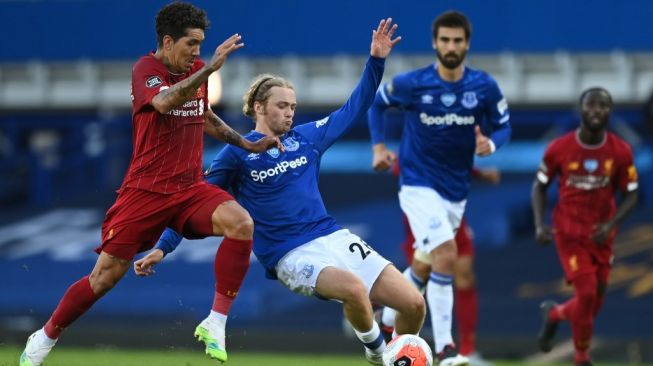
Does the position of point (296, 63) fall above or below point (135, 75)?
below

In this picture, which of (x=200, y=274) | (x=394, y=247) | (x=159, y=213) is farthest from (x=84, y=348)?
(x=159, y=213)

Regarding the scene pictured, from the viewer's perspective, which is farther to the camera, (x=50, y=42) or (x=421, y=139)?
(x=50, y=42)

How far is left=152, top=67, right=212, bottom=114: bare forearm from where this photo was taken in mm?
8805

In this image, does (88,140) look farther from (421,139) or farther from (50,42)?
(421,139)

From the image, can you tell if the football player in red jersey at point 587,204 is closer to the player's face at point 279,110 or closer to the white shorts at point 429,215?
the white shorts at point 429,215

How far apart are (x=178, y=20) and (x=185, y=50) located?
19cm

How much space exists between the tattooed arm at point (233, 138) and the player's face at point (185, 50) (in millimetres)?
447

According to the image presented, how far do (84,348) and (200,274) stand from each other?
252 centimetres

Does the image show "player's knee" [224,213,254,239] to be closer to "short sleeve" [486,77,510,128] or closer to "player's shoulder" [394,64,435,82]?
"player's shoulder" [394,64,435,82]

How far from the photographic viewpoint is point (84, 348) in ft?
64.8

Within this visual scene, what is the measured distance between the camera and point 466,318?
13570 mm

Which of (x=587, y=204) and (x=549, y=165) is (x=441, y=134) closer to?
(x=549, y=165)

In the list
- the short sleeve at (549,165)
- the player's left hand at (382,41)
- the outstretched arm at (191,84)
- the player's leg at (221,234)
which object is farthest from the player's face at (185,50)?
the short sleeve at (549,165)

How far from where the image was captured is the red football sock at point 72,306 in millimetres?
9445
